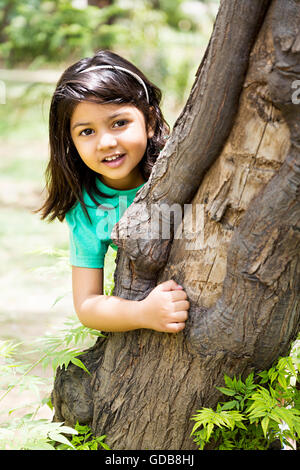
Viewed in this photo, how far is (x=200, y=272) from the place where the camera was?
1788 mm

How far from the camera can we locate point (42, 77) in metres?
13.6

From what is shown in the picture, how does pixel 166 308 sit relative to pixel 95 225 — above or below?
below

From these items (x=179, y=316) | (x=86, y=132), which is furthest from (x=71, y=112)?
(x=179, y=316)

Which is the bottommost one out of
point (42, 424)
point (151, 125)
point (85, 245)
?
point (42, 424)

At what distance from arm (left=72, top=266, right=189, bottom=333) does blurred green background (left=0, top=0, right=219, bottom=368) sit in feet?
6.06

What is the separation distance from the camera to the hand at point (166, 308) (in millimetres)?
1778

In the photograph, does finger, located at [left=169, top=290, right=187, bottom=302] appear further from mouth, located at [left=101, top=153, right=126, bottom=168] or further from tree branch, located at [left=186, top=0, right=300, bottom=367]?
mouth, located at [left=101, top=153, right=126, bottom=168]

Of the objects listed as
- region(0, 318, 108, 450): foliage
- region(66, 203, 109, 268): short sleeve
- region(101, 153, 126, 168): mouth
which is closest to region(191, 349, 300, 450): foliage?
region(0, 318, 108, 450): foliage

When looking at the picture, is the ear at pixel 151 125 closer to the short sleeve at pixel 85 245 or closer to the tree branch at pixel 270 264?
the short sleeve at pixel 85 245

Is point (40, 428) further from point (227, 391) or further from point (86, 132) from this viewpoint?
point (86, 132)

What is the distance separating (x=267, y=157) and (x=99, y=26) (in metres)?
10.4

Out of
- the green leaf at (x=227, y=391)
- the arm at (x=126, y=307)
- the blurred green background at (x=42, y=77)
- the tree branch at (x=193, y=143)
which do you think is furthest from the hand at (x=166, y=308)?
the blurred green background at (x=42, y=77)

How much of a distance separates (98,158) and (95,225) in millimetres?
284

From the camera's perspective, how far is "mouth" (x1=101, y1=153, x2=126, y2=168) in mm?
2109
